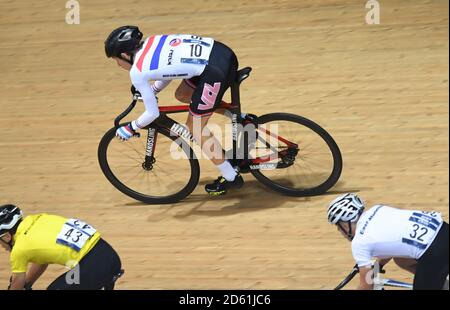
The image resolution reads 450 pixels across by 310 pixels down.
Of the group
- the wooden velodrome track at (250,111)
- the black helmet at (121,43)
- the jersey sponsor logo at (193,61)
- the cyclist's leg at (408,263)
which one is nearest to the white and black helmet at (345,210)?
the cyclist's leg at (408,263)

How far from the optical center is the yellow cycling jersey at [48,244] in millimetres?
4555

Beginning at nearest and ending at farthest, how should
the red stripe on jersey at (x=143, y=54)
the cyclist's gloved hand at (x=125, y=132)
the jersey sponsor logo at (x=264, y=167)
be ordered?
the red stripe on jersey at (x=143, y=54) → the cyclist's gloved hand at (x=125, y=132) → the jersey sponsor logo at (x=264, y=167)

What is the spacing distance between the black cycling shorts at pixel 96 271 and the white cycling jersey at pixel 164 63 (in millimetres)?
1016

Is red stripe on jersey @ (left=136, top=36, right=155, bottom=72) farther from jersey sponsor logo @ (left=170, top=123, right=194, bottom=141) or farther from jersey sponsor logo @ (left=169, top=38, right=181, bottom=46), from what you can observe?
jersey sponsor logo @ (left=170, top=123, right=194, bottom=141)

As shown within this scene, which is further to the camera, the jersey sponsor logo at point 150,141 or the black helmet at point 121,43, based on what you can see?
the jersey sponsor logo at point 150,141

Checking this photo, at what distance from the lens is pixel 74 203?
19.9 feet

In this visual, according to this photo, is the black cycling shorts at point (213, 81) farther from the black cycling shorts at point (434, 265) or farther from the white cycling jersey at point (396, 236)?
the black cycling shorts at point (434, 265)

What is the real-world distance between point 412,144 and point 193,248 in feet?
5.78

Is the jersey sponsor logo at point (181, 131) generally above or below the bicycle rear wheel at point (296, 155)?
above

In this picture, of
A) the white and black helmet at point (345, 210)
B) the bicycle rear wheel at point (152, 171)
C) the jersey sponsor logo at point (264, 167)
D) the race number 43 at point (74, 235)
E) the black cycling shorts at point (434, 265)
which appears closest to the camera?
the black cycling shorts at point (434, 265)

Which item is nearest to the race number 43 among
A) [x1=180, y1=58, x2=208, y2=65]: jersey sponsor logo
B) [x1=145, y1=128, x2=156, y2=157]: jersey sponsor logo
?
[x1=145, y1=128, x2=156, y2=157]: jersey sponsor logo

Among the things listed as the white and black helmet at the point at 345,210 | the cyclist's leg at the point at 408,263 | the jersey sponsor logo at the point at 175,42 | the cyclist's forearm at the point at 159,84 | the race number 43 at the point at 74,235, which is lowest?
the cyclist's leg at the point at 408,263

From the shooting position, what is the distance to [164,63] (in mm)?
5230

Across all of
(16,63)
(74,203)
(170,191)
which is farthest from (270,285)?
(16,63)
